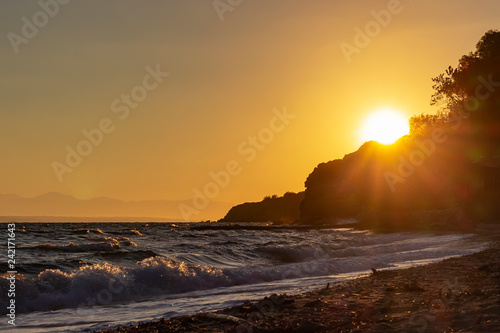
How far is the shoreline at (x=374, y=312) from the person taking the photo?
807cm

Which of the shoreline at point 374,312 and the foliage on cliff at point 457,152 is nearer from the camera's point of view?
the shoreline at point 374,312

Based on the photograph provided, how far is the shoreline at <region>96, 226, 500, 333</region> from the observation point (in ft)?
26.5

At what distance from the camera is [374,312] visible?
9.42m

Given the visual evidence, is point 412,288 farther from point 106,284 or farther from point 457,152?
point 457,152

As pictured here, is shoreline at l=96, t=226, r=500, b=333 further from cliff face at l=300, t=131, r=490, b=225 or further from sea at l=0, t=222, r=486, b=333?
cliff face at l=300, t=131, r=490, b=225

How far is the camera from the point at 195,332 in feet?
29.3

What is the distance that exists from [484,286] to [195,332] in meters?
6.52

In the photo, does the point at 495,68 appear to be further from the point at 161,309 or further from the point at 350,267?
the point at 161,309

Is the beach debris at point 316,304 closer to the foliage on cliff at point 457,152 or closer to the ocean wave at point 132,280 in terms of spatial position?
the ocean wave at point 132,280

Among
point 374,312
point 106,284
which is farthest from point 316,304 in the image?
point 106,284

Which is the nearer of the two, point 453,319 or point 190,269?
point 453,319

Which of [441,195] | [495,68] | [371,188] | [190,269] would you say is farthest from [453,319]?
[371,188]

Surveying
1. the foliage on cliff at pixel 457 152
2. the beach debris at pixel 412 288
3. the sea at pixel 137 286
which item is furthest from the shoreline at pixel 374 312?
the foliage on cliff at pixel 457 152

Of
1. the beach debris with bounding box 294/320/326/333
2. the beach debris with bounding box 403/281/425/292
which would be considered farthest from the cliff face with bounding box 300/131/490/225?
the beach debris with bounding box 294/320/326/333
